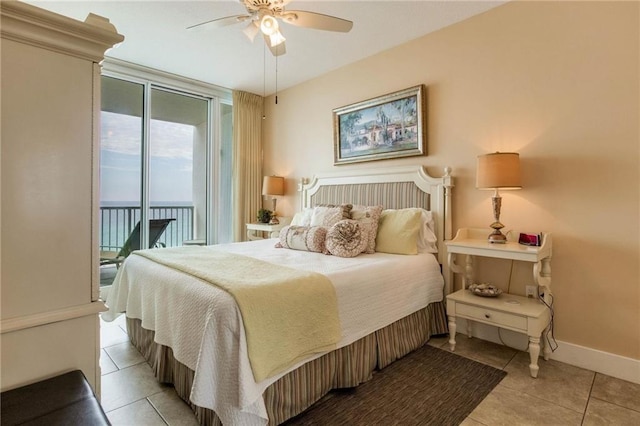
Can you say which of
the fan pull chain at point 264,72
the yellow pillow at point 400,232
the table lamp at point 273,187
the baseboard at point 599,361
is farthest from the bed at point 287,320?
the fan pull chain at point 264,72

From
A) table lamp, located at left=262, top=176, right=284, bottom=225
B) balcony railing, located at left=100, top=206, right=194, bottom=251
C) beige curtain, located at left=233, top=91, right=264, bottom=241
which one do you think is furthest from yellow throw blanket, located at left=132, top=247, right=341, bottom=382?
beige curtain, located at left=233, top=91, right=264, bottom=241

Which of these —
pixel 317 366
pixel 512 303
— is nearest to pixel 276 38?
pixel 317 366

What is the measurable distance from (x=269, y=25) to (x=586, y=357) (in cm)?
313

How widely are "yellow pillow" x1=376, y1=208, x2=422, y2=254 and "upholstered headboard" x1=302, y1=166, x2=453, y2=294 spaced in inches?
9.3

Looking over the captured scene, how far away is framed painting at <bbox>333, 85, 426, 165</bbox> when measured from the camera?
3.12 meters

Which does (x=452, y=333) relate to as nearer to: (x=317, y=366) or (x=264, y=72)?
(x=317, y=366)

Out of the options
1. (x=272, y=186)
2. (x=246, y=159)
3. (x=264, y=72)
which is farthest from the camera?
(x=246, y=159)

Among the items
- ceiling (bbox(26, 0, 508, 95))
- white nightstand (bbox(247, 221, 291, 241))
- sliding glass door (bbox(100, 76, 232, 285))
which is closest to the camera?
ceiling (bbox(26, 0, 508, 95))

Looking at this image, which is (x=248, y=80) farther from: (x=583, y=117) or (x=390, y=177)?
(x=583, y=117)

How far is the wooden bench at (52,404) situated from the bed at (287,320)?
1.93 feet

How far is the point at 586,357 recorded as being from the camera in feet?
7.35

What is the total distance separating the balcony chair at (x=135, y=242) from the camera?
12.7ft

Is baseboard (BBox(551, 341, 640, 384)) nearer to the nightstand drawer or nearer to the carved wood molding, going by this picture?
the nightstand drawer

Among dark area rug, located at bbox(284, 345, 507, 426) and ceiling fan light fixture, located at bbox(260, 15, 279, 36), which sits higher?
ceiling fan light fixture, located at bbox(260, 15, 279, 36)
